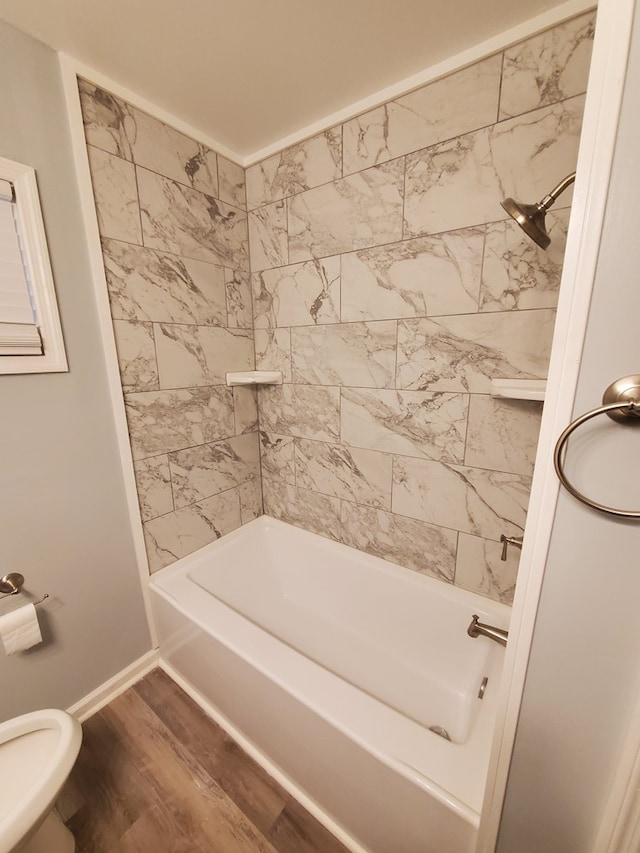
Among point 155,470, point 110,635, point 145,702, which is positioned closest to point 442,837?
point 145,702

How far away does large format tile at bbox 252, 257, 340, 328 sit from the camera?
1517 mm

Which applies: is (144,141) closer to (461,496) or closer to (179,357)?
(179,357)

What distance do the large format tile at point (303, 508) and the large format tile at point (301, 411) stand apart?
1.09 feet

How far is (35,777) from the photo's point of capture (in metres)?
0.85

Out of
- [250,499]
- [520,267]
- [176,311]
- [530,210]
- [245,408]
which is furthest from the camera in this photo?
[250,499]

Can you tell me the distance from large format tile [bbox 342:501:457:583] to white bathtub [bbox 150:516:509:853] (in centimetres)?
5

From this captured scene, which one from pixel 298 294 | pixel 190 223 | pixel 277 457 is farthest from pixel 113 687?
pixel 190 223

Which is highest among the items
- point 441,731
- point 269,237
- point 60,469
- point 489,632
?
point 269,237

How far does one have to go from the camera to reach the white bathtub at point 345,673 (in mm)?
834

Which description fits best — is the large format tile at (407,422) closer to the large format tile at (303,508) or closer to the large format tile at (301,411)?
the large format tile at (301,411)

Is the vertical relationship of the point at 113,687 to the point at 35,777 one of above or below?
below

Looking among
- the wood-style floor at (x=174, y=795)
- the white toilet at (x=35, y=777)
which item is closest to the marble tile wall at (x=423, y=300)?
the wood-style floor at (x=174, y=795)

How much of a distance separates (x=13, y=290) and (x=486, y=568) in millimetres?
1944

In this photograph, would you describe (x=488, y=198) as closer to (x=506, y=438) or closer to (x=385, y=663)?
(x=506, y=438)
